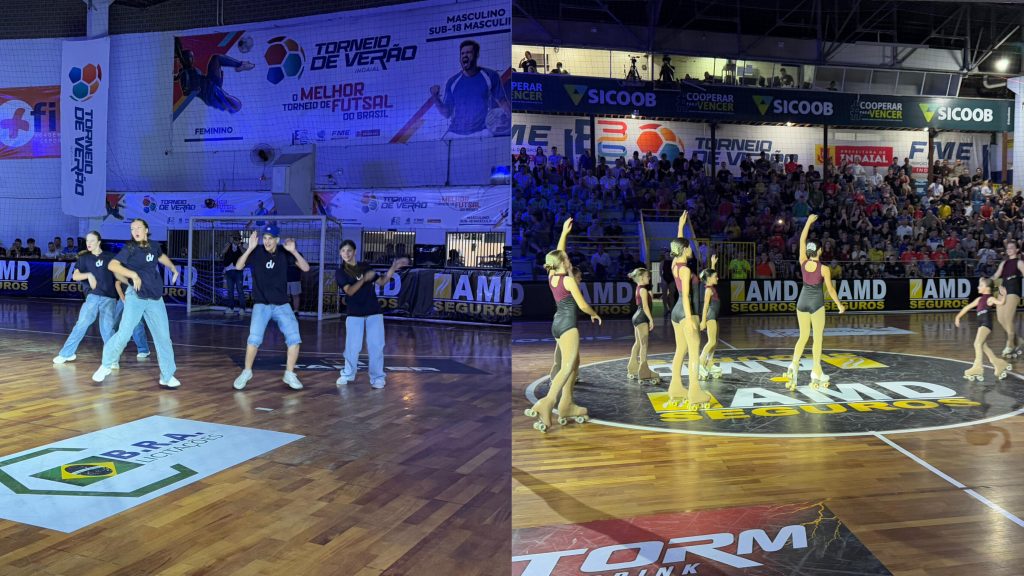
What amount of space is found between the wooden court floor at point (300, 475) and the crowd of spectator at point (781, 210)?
9132mm

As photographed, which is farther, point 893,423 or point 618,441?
point 893,423

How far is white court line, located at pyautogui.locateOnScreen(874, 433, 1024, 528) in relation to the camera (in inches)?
167

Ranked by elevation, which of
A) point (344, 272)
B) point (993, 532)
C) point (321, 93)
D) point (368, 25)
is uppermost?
point (368, 25)

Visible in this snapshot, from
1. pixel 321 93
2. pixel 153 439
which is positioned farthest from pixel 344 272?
pixel 321 93

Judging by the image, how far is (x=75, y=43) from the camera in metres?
20.1

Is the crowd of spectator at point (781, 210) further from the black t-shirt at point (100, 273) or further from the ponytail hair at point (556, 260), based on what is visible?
the ponytail hair at point (556, 260)

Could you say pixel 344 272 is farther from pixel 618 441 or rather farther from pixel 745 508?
pixel 745 508

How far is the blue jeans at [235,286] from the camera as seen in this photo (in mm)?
16427

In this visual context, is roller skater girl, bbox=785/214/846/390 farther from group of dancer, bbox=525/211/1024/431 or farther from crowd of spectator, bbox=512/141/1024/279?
crowd of spectator, bbox=512/141/1024/279

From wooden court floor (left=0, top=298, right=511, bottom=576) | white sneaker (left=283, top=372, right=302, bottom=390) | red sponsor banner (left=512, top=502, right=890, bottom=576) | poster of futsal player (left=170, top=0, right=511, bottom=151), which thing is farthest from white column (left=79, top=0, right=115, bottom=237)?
red sponsor banner (left=512, top=502, right=890, bottom=576)

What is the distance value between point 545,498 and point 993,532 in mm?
2532

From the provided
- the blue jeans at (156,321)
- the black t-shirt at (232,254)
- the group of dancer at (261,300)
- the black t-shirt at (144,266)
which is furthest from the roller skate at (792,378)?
the black t-shirt at (232,254)

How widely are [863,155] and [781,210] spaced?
23.0 feet

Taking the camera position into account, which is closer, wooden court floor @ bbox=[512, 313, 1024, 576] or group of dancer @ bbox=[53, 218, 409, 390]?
wooden court floor @ bbox=[512, 313, 1024, 576]
